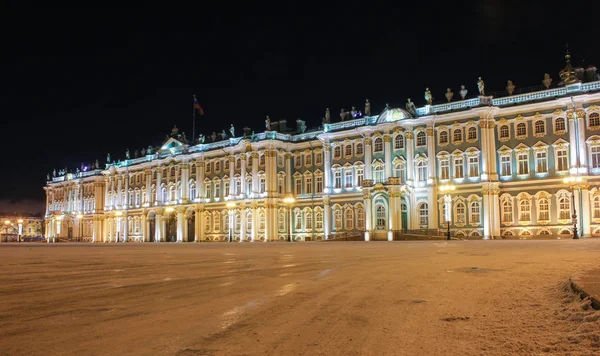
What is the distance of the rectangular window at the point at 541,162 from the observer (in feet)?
158

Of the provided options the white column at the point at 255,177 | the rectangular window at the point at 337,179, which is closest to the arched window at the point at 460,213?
the rectangular window at the point at 337,179

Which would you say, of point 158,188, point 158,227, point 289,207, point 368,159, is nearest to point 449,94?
point 368,159

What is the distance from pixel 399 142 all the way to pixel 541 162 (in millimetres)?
14032

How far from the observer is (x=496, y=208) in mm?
49406

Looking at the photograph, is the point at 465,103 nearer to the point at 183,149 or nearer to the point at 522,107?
the point at 522,107

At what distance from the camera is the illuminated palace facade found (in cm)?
4681

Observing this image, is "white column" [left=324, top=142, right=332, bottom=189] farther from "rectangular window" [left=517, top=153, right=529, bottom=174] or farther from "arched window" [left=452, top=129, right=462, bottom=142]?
"rectangular window" [left=517, top=153, right=529, bottom=174]

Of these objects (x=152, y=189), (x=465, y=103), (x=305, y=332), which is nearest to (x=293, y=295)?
(x=305, y=332)

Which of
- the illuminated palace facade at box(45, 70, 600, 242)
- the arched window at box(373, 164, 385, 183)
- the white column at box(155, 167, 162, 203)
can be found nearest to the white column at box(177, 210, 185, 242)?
the illuminated palace facade at box(45, 70, 600, 242)

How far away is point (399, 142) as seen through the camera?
5619cm

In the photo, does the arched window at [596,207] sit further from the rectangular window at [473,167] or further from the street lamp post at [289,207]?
the street lamp post at [289,207]

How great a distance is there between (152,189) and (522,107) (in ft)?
185

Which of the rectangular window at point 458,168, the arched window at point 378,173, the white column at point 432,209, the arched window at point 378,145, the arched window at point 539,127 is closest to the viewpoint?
the arched window at point 539,127

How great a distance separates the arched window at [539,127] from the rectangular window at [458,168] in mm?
7344
